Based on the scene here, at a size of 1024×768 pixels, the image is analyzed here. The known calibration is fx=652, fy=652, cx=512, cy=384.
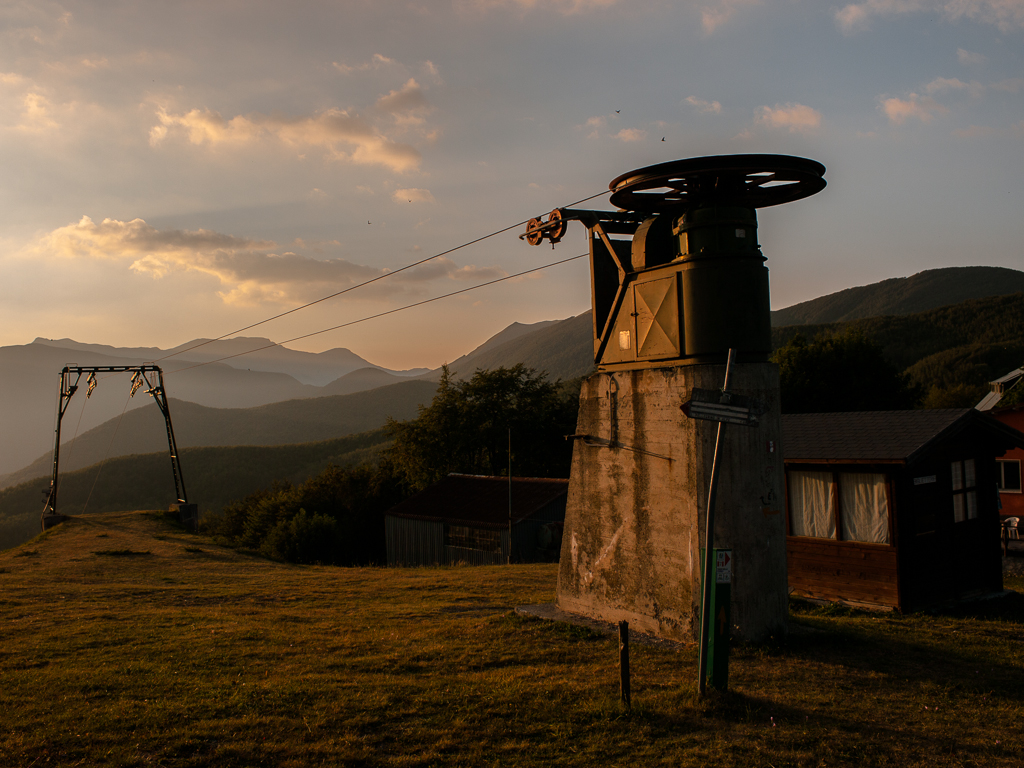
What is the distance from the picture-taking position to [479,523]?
29.5 m

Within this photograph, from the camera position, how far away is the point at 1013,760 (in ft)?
19.0

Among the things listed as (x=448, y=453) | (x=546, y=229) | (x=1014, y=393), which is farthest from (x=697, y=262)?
(x=1014, y=393)

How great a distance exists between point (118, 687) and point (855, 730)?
804cm

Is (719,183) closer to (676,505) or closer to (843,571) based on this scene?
(676,505)

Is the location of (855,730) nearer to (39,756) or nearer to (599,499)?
(599,499)

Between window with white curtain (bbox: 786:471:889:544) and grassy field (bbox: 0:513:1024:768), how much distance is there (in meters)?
1.76

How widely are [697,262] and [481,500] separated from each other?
23911 millimetres

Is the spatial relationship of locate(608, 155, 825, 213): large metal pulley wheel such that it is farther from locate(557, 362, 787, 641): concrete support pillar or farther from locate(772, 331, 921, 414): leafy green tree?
locate(772, 331, 921, 414): leafy green tree

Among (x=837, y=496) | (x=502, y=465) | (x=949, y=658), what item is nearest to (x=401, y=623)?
(x=949, y=658)

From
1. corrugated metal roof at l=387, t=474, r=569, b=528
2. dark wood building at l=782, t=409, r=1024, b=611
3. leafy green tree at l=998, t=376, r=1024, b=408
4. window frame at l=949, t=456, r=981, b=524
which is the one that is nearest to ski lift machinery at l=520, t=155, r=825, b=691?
dark wood building at l=782, t=409, r=1024, b=611

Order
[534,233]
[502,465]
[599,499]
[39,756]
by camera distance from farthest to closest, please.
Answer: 1. [502,465]
2. [534,233]
3. [599,499]
4. [39,756]

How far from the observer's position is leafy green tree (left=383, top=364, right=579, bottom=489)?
47.4 m

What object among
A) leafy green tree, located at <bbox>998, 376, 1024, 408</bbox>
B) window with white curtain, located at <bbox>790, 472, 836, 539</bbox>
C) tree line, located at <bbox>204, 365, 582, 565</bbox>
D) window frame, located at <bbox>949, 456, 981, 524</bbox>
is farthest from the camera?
tree line, located at <bbox>204, 365, 582, 565</bbox>

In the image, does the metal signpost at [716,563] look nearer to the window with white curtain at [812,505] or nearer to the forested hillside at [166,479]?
the window with white curtain at [812,505]
